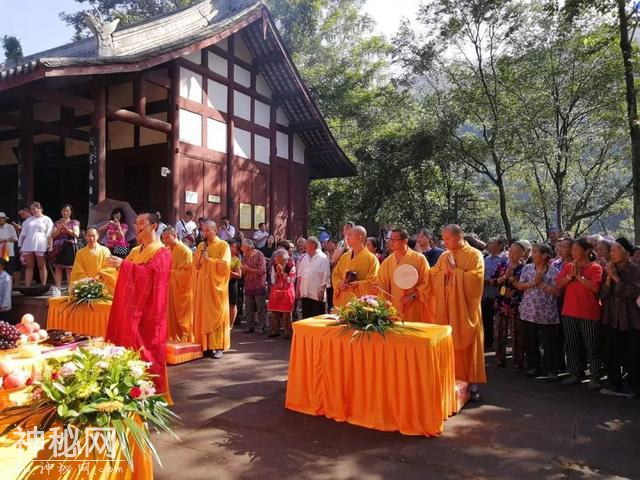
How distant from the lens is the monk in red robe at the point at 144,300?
12.7 feet

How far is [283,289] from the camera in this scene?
791cm

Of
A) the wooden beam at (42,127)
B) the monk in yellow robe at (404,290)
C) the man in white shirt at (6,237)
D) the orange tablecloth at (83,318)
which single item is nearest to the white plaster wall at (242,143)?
the wooden beam at (42,127)

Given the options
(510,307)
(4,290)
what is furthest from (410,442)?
A: (4,290)

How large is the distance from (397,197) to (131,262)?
1526cm

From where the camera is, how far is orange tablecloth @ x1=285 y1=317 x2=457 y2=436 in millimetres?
3746

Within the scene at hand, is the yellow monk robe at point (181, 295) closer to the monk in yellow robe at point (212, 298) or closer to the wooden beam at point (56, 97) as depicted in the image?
the monk in yellow robe at point (212, 298)

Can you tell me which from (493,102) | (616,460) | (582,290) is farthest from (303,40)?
(616,460)

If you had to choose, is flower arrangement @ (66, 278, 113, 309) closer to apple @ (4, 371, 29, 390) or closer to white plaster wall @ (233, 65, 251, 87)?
apple @ (4, 371, 29, 390)

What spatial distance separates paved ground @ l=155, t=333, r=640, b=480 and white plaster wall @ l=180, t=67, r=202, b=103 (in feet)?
25.6

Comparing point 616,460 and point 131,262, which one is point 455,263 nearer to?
point 616,460

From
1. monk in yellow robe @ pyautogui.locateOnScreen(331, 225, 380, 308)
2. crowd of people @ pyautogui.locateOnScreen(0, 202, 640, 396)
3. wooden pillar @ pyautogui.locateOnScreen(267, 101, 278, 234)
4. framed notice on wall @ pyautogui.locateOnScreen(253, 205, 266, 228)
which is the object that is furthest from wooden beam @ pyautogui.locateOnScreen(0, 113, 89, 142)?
monk in yellow robe @ pyautogui.locateOnScreen(331, 225, 380, 308)

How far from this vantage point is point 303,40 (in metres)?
23.0

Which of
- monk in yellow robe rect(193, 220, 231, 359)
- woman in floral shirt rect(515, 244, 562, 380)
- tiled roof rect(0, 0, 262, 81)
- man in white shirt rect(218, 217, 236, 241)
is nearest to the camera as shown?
woman in floral shirt rect(515, 244, 562, 380)

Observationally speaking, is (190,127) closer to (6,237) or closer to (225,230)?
(225,230)
